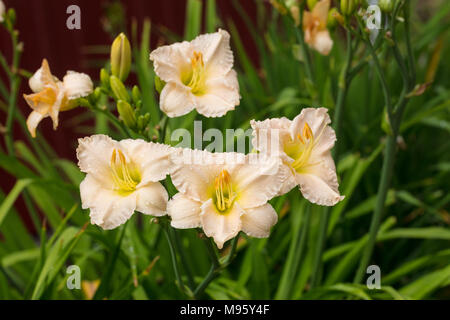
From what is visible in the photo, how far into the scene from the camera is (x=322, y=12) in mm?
800

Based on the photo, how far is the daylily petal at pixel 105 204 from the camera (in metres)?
0.50

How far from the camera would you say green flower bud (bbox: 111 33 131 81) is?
60cm

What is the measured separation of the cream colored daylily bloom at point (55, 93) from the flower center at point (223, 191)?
0.20 m

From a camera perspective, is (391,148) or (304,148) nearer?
(304,148)

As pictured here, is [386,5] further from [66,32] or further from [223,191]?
[66,32]

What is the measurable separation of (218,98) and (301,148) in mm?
107

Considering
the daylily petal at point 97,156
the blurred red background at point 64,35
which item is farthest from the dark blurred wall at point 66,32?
the daylily petal at point 97,156

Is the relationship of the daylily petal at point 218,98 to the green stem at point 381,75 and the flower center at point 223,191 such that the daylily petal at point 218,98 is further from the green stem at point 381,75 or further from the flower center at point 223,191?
the green stem at point 381,75

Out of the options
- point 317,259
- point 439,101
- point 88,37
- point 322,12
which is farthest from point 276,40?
point 88,37

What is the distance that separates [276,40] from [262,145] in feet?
2.94

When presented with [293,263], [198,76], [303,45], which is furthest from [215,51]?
[293,263]

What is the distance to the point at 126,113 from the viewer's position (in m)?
0.57

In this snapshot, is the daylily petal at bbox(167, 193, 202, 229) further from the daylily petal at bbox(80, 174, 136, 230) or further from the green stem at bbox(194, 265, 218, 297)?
the green stem at bbox(194, 265, 218, 297)

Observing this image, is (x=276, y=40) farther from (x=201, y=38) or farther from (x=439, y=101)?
(x=201, y=38)
